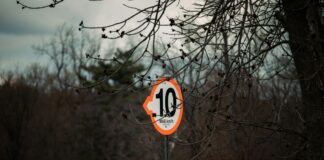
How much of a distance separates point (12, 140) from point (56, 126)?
266 centimetres

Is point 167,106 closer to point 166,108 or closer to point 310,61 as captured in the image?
point 166,108

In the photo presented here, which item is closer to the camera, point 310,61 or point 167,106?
point 310,61

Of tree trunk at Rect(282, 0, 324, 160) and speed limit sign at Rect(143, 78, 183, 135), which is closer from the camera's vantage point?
tree trunk at Rect(282, 0, 324, 160)

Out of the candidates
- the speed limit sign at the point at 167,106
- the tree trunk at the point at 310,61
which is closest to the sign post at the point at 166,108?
the speed limit sign at the point at 167,106

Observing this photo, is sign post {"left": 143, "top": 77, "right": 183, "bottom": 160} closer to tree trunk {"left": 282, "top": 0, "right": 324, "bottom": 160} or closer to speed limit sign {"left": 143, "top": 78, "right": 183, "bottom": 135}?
speed limit sign {"left": 143, "top": 78, "right": 183, "bottom": 135}

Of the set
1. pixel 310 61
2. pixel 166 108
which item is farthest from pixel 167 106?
pixel 310 61

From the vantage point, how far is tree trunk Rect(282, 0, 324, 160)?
3.95m

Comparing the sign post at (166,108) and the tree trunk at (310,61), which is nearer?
the tree trunk at (310,61)

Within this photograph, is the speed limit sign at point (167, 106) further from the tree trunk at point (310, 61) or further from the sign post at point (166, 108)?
the tree trunk at point (310, 61)

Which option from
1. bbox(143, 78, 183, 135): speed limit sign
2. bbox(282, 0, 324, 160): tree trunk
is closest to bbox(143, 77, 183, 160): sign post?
bbox(143, 78, 183, 135): speed limit sign

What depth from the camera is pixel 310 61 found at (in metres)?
3.90

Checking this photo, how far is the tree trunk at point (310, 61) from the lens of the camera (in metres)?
3.95

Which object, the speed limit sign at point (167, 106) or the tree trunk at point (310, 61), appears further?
the speed limit sign at point (167, 106)

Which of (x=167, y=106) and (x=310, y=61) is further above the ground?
(x=310, y=61)
